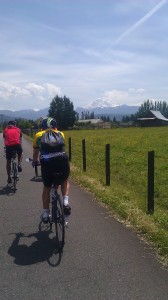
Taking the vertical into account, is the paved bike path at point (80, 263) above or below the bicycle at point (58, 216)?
below

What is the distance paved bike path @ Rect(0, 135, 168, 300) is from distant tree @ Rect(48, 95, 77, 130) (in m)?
107

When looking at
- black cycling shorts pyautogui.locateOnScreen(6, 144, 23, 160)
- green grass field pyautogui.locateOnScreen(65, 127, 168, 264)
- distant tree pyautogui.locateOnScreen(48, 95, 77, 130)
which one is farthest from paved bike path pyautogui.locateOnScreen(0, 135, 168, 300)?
distant tree pyautogui.locateOnScreen(48, 95, 77, 130)

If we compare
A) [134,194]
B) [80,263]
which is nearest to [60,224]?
[80,263]

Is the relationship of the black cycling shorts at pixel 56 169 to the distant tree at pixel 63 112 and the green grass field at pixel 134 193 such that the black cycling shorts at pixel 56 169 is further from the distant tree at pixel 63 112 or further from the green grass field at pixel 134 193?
the distant tree at pixel 63 112

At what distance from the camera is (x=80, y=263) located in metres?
5.32

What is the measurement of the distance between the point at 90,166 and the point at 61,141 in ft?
37.7

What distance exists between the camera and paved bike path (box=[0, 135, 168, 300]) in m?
4.46

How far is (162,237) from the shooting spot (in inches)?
248

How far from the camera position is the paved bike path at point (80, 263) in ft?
14.6

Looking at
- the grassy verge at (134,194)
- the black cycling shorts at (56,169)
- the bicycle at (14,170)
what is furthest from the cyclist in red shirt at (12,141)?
the black cycling shorts at (56,169)

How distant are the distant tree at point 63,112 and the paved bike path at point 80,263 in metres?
107

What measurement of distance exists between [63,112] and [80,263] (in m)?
116

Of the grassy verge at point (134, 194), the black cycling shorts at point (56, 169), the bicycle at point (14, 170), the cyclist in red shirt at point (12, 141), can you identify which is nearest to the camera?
the black cycling shorts at point (56, 169)

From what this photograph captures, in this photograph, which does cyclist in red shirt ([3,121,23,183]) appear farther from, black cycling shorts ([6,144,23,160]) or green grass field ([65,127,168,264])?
green grass field ([65,127,168,264])
